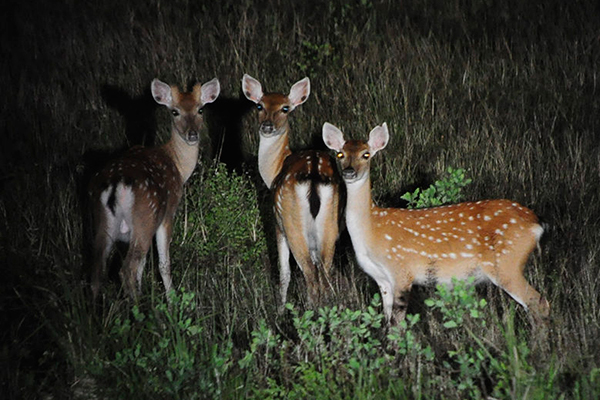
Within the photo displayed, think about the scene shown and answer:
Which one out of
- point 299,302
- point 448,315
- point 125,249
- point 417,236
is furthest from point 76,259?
point 448,315

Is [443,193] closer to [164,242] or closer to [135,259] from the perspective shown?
[164,242]

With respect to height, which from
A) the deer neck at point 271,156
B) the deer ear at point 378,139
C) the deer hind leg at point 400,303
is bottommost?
the deer hind leg at point 400,303

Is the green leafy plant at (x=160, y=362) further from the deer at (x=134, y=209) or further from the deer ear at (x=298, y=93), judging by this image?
the deer ear at (x=298, y=93)

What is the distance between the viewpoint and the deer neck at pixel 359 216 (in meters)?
4.97

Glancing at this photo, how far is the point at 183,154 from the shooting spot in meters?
Answer: 6.25

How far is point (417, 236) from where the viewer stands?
16.3 ft

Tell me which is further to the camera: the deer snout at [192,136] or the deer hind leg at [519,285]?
the deer snout at [192,136]

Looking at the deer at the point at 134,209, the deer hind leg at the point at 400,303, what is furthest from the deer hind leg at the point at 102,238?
the deer hind leg at the point at 400,303

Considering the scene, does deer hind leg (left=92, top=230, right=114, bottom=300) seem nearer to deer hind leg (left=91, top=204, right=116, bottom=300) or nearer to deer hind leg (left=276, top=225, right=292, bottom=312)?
deer hind leg (left=91, top=204, right=116, bottom=300)

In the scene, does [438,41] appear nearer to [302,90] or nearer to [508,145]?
[508,145]

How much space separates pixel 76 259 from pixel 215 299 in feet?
2.69

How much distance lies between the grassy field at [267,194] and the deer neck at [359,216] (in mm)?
253

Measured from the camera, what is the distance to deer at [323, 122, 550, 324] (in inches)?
186

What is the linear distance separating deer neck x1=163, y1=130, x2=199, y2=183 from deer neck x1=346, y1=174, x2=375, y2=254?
1625 mm
